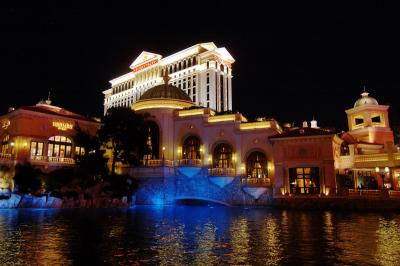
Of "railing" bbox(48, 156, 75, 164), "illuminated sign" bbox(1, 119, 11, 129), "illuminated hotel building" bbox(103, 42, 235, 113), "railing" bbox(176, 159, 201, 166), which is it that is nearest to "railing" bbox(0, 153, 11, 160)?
"railing" bbox(48, 156, 75, 164)

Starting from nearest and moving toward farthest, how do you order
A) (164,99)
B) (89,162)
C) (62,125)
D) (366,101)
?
(89,162) → (62,125) → (164,99) → (366,101)

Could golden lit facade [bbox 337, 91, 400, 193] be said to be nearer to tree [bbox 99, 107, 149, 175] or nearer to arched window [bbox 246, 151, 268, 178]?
arched window [bbox 246, 151, 268, 178]

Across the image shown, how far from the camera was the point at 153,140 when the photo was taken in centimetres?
4400

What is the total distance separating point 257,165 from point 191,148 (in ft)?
27.7

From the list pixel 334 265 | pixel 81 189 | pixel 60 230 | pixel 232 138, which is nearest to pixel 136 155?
pixel 81 189

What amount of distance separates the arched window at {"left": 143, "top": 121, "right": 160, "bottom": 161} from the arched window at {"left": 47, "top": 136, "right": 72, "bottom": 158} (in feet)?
29.5

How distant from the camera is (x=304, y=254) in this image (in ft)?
35.2

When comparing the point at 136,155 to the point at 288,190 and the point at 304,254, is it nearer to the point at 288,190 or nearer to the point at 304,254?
the point at 288,190

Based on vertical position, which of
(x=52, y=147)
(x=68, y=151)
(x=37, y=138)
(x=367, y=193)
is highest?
(x=37, y=138)

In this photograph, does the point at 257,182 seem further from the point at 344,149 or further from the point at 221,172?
the point at 344,149

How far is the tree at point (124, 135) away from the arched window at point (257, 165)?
11983mm

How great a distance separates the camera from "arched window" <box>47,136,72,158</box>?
39750 millimetres

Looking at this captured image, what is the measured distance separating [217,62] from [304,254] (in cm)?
8952

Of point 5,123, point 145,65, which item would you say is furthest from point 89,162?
point 145,65
